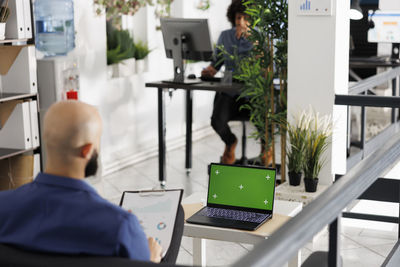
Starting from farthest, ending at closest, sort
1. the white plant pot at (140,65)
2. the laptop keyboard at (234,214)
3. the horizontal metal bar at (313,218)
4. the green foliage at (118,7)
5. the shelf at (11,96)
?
the white plant pot at (140,65)
the green foliage at (118,7)
the shelf at (11,96)
the laptop keyboard at (234,214)
the horizontal metal bar at (313,218)

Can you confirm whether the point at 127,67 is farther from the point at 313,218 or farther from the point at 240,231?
the point at 313,218

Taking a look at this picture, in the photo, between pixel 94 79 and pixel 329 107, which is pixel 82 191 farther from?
pixel 94 79

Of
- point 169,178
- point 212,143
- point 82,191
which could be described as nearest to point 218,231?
point 82,191

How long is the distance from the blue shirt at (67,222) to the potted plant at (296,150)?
105 inches

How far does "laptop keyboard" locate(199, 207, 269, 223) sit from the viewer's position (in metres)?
2.69

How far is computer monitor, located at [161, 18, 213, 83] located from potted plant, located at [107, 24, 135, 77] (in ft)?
2.10

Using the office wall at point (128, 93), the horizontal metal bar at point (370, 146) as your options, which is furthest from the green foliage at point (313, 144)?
the office wall at point (128, 93)

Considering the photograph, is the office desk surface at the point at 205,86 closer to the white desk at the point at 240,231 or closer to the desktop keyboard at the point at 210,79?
the desktop keyboard at the point at 210,79

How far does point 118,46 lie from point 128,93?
50 cm

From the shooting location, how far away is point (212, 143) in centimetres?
750

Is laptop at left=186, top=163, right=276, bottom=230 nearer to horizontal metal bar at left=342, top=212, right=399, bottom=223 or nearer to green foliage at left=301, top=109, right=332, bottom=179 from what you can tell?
green foliage at left=301, top=109, right=332, bottom=179

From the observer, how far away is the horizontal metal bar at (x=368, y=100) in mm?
4113

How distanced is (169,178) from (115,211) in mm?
4351

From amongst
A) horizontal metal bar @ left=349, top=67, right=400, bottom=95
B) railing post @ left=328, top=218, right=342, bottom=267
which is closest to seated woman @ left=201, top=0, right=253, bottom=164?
horizontal metal bar @ left=349, top=67, right=400, bottom=95
